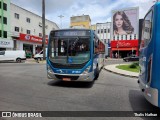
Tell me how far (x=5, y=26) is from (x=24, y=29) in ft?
23.5

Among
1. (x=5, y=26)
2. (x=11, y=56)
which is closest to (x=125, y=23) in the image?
(x=5, y=26)

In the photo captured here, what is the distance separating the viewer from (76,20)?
72875 mm

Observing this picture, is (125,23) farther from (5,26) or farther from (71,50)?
(71,50)

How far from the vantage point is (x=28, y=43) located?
41562 millimetres

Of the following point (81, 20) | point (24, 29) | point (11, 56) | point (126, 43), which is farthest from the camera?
point (81, 20)

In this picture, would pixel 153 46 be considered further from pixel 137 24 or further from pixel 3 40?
pixel 137 24

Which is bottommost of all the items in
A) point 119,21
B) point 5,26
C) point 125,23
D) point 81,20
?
point 5,26

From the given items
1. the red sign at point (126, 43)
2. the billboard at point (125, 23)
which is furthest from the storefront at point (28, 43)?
the billboard at point (125, 23)

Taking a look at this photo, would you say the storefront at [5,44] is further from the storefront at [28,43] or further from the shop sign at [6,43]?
the storefront at [28,43]

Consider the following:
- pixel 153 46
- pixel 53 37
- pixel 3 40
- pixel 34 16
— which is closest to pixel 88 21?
pixel 34 16

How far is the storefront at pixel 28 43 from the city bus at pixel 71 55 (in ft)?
104

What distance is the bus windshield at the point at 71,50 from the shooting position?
816cm

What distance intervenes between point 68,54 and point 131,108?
4.08 meters

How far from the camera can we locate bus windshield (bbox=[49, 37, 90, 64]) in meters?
8.16
